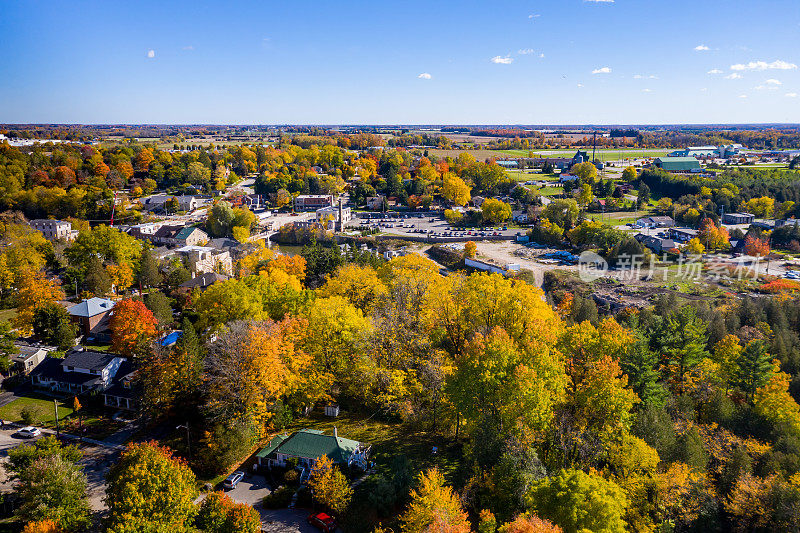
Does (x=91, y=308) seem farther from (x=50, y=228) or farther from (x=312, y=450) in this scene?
(x=50, y=228)

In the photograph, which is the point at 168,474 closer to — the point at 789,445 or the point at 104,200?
the point at 789,445

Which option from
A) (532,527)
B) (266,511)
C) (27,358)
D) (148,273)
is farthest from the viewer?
(148,273)

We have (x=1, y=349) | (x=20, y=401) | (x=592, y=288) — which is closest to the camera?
(x=20, y=401)

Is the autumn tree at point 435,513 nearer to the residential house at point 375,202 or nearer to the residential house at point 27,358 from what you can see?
the residential house at point 27,358

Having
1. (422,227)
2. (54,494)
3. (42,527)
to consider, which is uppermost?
(422,227)

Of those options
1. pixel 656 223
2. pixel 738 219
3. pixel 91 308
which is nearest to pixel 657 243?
pixel 656 223

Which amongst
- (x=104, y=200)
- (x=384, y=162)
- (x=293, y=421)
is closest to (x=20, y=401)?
(x=293, y=421)

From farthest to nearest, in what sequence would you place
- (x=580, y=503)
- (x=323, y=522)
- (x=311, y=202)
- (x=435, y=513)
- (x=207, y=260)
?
(x=311, y=202), (x=207, y=260), (x=323, y=522), (x=435, y=513), (x=580, y=503)
